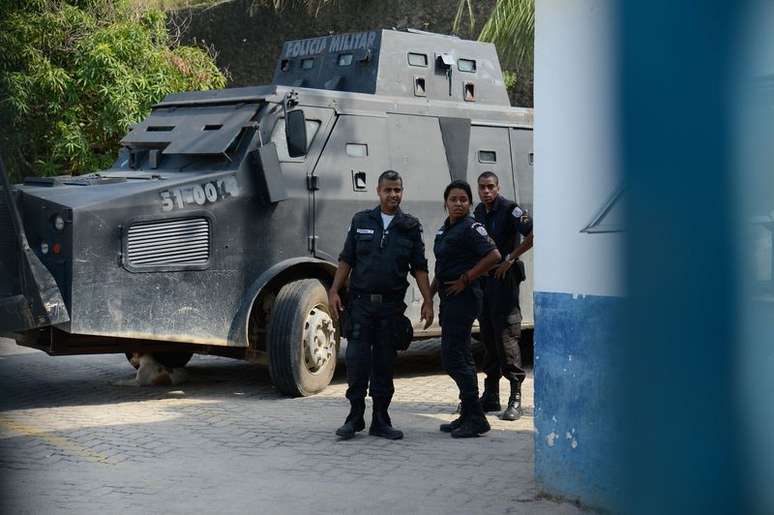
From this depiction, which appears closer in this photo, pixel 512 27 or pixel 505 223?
pixel 505 223

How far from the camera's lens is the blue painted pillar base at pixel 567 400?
514 centimetres

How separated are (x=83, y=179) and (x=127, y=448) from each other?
2685 mm

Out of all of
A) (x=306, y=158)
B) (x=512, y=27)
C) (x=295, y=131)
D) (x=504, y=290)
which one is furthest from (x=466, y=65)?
(x=504, y=290)

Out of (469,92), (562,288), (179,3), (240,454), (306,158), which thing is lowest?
(240,454)

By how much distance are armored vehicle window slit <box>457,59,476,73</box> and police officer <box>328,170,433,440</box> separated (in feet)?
11.5

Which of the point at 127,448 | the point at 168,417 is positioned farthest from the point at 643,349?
the point at 168,417

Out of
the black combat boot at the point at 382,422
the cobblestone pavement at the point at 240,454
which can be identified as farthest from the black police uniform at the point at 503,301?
the black combat boot at the point at 382,422

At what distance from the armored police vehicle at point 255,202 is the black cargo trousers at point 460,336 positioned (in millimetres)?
1825

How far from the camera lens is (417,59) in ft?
33.7

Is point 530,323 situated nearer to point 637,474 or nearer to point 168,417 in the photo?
point 168,417

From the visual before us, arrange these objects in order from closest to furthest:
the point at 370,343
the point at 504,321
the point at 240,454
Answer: the point at 240,454
the point at 370,343
the point at 504,321

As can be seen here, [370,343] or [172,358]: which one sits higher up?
[370,343]

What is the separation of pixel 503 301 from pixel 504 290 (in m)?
0.07

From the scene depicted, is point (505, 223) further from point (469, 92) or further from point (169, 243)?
point (469, 92)
